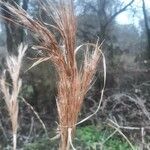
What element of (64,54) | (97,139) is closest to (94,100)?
(97,139)

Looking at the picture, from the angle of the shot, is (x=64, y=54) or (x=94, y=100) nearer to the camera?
(x=64, y=54)

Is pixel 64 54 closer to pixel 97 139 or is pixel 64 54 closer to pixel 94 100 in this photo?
pixel 97 139

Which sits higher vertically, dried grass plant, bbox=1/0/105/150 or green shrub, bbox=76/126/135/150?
dried grass plant, bbox=1/0/105/150

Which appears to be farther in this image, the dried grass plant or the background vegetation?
the background vegetation

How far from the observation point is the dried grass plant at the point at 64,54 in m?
1.75

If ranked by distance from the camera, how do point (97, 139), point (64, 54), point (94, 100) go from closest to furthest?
1. point (64, 54)
2. point (97, 139)
3. point (94, 100)

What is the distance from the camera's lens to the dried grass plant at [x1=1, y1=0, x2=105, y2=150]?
1.75m

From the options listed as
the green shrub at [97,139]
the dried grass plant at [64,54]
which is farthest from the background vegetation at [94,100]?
the dried grass plant at [64,54]

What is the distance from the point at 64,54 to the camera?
69.7 inches

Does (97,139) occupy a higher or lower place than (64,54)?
lower

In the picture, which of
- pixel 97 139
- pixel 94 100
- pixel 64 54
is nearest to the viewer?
pixel 64 54

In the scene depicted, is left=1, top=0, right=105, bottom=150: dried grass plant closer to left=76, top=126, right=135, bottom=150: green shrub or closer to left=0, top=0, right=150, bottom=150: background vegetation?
left=0, top=0, right=150, bottom=150: background vegetation

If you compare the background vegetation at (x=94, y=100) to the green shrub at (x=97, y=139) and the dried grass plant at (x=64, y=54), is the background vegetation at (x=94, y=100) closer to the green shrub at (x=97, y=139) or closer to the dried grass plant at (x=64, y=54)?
the green shrub at (x=97, y=139)

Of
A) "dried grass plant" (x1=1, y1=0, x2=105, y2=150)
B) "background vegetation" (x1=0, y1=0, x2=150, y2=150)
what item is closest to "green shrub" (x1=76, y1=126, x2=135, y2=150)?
"background vegetation" (x1=0, y1=0, x2=150, y2=150)
